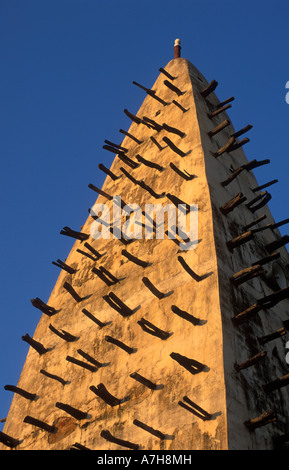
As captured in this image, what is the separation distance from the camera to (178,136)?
568 inches

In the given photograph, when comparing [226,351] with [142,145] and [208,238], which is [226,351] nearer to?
[208,238]

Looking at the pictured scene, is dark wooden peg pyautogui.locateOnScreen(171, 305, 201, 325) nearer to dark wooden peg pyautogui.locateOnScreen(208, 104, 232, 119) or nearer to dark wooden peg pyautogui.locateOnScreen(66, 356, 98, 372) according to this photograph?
dark wooden peg pyautogui.locateOnScreen(66, 356, 98, 372)

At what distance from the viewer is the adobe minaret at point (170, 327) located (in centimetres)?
912

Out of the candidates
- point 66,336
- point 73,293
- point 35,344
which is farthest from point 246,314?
point 35,344

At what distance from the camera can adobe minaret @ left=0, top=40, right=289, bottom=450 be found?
9.12m

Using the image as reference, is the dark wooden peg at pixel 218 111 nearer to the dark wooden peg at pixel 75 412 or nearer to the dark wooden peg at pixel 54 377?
the dark wooden peg at pixel 54 377

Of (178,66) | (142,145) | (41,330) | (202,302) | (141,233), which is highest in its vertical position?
(178,66)

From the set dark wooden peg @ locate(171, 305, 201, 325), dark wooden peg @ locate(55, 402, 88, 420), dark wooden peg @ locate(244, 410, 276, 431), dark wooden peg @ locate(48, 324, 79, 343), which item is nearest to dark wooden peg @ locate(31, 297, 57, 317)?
dark wooden peg @ locate(48, 324, 79, 343)

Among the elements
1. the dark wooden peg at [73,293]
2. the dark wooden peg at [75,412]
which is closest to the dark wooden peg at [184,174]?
the dark wooden peg at [73,293]

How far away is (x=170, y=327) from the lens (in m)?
10.4

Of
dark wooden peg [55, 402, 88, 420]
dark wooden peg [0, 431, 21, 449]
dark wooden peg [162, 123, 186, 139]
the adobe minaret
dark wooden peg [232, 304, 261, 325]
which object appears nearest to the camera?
the adobe minaret
